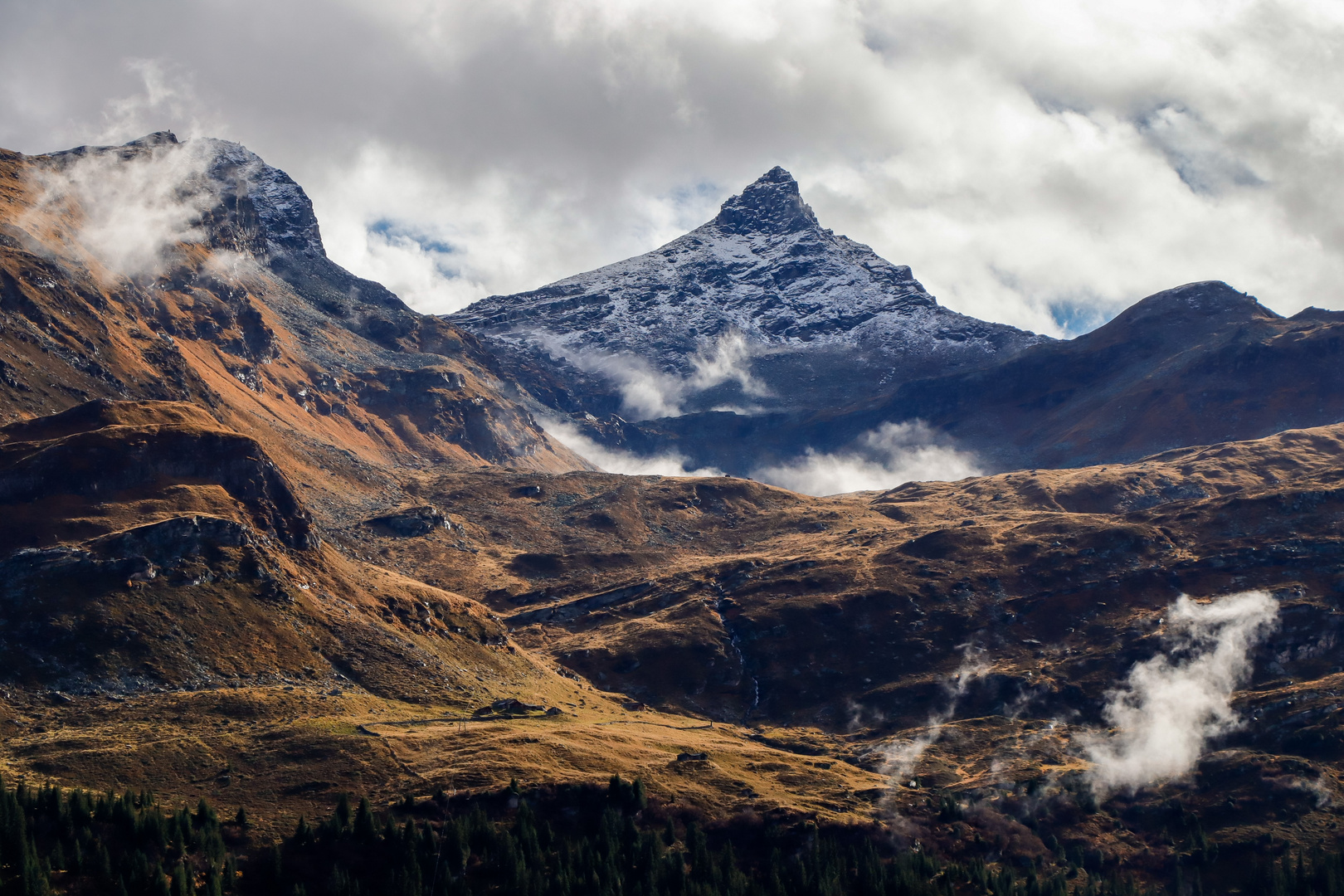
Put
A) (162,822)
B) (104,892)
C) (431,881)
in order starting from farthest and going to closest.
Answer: (431,881)
(162,822)
(104,892)

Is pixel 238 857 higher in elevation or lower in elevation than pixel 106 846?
lower

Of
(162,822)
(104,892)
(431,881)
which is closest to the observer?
(104,892)

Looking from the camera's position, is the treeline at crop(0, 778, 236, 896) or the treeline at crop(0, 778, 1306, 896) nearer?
the treeline at crop(0, 778, 236, 896)

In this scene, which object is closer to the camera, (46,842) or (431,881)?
(46,842)

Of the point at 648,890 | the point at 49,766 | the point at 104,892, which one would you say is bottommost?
the point at 648,890

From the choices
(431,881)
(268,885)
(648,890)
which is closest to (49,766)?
(268,885)

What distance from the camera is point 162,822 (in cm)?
17825

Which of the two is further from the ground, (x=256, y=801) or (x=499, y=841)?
(x=256, y=801)

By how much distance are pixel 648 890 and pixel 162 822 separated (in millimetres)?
77638

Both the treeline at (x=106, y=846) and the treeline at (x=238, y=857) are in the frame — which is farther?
the treeline at (x=238, y=857)

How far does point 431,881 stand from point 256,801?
3368cm

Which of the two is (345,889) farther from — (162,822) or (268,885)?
(162,822)

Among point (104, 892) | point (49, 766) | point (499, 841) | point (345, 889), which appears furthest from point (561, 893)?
point (49, 766)

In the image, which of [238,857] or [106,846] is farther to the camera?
[238,857]
